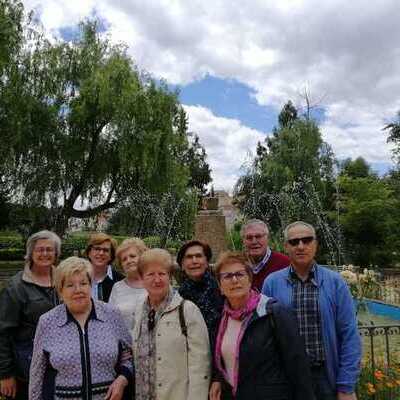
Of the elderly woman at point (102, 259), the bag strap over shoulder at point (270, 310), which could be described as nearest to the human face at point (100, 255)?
the elderly woman at point (102, 259)

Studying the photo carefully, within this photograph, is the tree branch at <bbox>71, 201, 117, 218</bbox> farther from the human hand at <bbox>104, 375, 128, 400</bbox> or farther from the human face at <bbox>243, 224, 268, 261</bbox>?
the human hand at <bbox>104, 375, 128, 400</bbox>

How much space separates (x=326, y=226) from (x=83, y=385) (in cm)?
2314

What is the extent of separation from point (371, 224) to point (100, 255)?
66.7 ft

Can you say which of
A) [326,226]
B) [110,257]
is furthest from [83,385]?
[326,226]

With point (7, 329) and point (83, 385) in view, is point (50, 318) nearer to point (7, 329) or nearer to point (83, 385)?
point (83, 385)

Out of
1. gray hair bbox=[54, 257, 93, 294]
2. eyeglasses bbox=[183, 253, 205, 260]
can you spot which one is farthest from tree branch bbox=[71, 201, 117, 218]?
gray hair bbox=[54, 257, 93, 294]

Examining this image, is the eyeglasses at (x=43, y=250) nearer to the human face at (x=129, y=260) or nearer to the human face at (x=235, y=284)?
the human face at (x=129, y=260)

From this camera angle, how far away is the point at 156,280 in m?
2.67

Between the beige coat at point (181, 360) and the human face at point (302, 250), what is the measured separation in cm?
73

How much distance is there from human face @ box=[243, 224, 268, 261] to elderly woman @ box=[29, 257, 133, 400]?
1.24 metres

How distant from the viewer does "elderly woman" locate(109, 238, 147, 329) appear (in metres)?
3.21

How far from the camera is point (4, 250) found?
2225 centimetres

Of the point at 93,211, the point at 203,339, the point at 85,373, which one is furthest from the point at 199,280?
the point at 93,211

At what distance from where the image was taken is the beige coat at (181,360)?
2.52 meters
